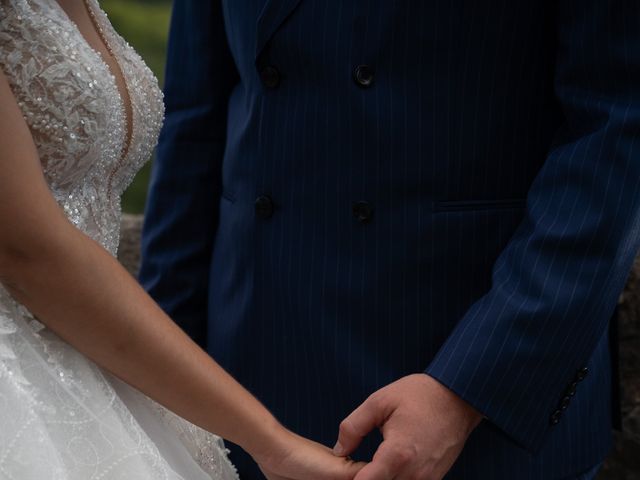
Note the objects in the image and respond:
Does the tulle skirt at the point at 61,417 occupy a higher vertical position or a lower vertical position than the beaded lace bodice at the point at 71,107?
lower

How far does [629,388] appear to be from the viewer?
2.12 metres

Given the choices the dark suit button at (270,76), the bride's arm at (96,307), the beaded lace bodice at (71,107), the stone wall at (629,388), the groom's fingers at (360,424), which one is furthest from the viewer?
the stone wall at (629,388)

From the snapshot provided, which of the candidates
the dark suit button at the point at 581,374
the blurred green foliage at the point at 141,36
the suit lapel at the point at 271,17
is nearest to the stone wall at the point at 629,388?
the dark suit button at the point at 581,374

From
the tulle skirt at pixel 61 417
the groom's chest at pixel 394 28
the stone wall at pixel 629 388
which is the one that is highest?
the groom's chest at pixel 394 28

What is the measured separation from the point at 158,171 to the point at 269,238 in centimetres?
39

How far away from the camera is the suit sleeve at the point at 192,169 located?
2096mm

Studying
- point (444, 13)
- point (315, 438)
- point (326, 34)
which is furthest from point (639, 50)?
point (315, 438)

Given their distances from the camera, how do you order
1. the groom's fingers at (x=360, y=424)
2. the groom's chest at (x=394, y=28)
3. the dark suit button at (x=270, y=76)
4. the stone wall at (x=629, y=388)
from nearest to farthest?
the groom's fingers at (x=360, y=424)
the groom's chest at (x=394, y=28)
the dark suit button at (x=270, y=76)
the stone wall at (x=629, y=388)

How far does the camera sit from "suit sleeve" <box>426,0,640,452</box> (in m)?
1.60

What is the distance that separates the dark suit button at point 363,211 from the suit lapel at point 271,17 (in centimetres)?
29

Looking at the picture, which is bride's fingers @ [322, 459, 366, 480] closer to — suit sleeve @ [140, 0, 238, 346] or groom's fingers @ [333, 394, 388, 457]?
groom's fingers @ [333, 394, 388, 457]

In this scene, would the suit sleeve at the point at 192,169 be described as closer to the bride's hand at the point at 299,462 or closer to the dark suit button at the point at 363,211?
the dark suit button at the point at 363,211

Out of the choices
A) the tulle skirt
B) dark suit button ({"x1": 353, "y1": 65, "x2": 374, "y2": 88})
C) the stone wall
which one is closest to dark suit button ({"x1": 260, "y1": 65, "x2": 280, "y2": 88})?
dark suit button ({"x1": 353, "y1": 65, "x2": 374, "y2": 88})

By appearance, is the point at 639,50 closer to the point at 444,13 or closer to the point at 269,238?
the point at 444,13
